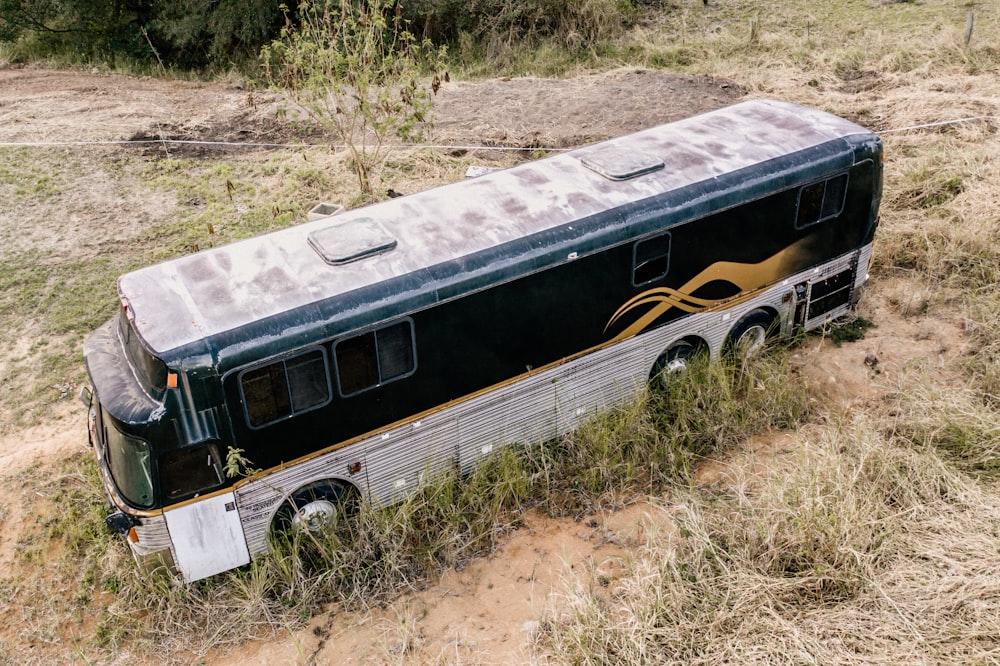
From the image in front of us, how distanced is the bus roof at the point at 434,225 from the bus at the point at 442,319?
3cm

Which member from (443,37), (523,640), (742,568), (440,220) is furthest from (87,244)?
(443,37)

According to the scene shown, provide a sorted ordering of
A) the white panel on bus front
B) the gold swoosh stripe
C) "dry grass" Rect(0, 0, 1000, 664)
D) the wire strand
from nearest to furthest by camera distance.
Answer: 1. "dry grass" Rect(0, 0, 1000, 664)
2. the white panel on bus front
3. the gold swoosh stripe
4. the wire strand

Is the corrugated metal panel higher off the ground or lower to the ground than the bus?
lower

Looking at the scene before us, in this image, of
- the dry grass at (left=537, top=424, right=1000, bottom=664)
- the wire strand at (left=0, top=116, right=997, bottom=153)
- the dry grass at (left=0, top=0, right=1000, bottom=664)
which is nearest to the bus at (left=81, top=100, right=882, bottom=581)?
the dry grass at (left=0, top=0, right=1000, bottom=664)

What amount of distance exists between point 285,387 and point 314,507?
133cm

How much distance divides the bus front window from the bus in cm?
2

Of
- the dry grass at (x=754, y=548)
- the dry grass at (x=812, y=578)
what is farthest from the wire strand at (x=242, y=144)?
the dry grass at (x=812, y=578)

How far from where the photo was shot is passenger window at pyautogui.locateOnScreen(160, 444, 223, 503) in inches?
282

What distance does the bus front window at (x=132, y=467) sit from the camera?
7078 millimetres

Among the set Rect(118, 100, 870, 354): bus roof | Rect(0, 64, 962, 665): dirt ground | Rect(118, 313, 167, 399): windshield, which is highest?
Rect(118, 100, 870, 354): bus roof

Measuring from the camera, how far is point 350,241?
8.26 metres

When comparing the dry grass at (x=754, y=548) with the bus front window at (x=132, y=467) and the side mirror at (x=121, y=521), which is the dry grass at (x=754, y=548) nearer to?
the side mirror at (x=121, y=521)

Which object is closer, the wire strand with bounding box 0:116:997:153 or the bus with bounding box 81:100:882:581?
the bus with bounding box 81:100:882:581

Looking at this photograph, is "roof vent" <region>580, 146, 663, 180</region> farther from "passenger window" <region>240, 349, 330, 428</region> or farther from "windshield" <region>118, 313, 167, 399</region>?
"windshield" <region>118, 313, 167, 399</region>
